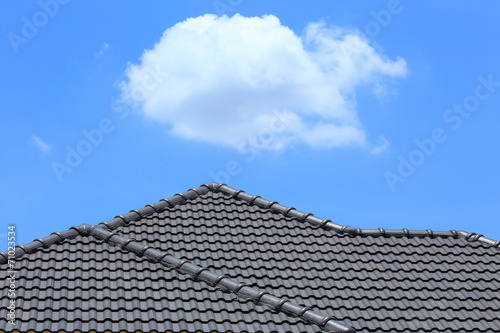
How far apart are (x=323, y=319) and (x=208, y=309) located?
2.07m

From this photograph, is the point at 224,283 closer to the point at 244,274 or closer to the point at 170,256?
the point at 244,274

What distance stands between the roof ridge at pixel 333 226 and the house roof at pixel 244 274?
0.10 ft

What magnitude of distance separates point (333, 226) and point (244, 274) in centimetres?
355

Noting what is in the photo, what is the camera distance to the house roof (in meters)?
12.2

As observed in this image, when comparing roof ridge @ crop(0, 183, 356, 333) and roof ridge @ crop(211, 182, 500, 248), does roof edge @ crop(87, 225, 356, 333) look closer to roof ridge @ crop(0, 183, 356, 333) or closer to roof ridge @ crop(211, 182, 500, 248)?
roof ridge @ crop(0, 183, 356, 333)

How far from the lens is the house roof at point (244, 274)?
481 inches

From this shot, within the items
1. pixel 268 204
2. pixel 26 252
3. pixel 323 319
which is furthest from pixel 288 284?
pixel 26 252

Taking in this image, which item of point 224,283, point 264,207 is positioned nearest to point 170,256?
point 224,283

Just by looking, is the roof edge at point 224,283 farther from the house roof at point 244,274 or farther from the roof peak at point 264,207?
the roof peak at point 264,207

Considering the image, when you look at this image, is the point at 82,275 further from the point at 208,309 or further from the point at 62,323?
the point at 208,309

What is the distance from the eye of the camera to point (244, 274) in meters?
14.0

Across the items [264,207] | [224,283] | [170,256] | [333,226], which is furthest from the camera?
[264,207]

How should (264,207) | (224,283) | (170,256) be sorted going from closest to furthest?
(224,283)
(170,256)
(264,207)

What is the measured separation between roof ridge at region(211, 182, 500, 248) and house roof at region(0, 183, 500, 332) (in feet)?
0.10
